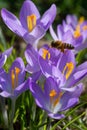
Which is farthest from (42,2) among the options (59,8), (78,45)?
(78,45)

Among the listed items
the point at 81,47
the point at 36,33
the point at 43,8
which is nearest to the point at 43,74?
the point at 36,33

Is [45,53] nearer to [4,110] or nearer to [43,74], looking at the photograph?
[43,74]

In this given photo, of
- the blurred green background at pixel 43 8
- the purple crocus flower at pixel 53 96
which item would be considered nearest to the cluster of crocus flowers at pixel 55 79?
the purple crocus flower at pixel 53 96

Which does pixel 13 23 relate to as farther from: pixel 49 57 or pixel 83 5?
pixel 83 5

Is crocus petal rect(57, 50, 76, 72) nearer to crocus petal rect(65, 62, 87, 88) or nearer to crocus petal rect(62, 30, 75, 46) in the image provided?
crocus petal rect(65, 62, 87, 88)

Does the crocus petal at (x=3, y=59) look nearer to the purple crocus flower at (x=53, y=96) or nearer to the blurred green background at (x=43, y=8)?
the purple crocus flower at (x=53, y=96)

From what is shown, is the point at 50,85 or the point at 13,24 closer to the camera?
the point at 50,85
